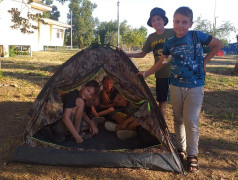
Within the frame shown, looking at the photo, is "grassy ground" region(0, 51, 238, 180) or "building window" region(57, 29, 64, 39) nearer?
"grassy ground" region(0, 51, 238, 180)

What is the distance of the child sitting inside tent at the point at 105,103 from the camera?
4.42 metres

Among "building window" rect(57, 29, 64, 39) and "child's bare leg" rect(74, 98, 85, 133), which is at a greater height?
"building window" rect(57, 29, 64, 39)

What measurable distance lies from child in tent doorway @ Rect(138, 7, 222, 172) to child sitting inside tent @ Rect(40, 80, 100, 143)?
4.19ft

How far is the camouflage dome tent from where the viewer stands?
2.95m

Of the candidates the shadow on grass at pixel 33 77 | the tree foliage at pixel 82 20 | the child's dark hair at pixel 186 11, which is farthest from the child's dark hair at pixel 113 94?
the tree foliage at pixel 82 20

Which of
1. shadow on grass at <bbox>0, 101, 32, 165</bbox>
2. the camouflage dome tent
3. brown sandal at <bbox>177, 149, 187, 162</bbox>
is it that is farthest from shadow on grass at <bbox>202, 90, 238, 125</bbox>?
shadow on grass at <bbox>0, 101, 32, 165</bbox>

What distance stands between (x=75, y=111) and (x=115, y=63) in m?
0.91

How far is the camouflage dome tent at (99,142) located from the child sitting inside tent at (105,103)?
99cm

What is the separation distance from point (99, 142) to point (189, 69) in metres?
1.63

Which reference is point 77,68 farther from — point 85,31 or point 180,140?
point 85,31

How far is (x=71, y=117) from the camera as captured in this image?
3451 mm

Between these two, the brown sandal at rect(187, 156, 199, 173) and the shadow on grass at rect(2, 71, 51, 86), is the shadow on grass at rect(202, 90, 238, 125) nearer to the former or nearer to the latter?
the brown sandal at rect(187, 156, 199, 173)

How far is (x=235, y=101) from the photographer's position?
6.51 metres

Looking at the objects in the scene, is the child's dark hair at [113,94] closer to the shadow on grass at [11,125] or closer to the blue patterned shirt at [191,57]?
the shadow on grass at [11,125]
